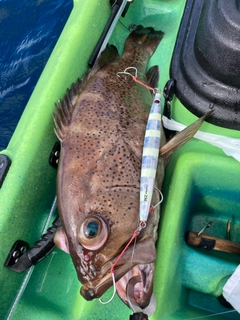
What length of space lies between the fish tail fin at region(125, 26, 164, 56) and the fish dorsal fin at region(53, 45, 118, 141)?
0.69 feet

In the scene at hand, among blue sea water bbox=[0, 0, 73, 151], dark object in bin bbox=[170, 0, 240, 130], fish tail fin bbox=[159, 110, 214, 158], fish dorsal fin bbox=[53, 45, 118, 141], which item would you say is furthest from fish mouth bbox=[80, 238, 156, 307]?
blue sea water bbox=[0, 0, 73, 151]

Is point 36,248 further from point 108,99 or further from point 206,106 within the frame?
point 206,106

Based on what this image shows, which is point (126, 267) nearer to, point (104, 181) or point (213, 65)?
point (104, 181)

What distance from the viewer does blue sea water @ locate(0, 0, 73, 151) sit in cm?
386

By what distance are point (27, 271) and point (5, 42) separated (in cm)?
303

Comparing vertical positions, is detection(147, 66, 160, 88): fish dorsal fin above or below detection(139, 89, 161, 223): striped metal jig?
above

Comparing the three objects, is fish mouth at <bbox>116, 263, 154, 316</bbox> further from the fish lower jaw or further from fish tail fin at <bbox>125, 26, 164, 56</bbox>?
fish tail fin at <bbox>125, 26, 164, 56</bbox>

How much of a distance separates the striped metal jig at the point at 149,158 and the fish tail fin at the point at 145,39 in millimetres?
752

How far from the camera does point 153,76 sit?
8.74ft

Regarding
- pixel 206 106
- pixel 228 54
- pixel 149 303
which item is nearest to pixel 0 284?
pixel 149 303

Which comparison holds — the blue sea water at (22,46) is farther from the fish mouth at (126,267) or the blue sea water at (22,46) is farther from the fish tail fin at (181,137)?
the fish mouth at (126,267)

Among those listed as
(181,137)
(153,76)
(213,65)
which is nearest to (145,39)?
(153,76)

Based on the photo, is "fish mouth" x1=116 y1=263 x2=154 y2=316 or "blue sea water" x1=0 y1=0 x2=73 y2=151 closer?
"fish mouth" x1=116 y1=263 x2=154 y2=316

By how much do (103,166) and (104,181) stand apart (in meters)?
0.10
